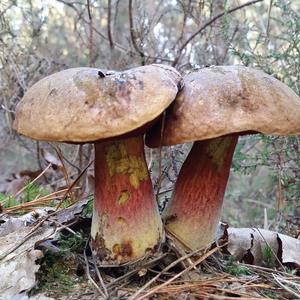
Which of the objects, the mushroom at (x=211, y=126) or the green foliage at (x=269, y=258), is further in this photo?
the green foliage at (x=269, y=258)

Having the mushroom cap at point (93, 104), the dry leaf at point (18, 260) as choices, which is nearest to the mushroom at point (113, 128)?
the mushroom cap at point (93, 104)

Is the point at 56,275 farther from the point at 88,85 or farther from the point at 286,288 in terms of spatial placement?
the point at 286,288

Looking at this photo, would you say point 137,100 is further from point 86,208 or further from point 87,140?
point 86,208

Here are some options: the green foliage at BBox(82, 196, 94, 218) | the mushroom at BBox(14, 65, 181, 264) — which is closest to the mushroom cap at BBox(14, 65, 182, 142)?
the mushroom at BBox(14, 65, 181, 264)

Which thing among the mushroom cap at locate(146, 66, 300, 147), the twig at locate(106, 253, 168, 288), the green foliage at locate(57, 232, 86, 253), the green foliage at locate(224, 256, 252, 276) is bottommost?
the green foliage at locate(224, 256, 252, 276)

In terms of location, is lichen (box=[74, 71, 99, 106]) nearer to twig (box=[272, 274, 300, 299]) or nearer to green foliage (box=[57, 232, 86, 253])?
green foliage (box=[57, 232, 86, 253])

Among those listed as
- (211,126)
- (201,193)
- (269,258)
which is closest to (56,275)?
(201,193)

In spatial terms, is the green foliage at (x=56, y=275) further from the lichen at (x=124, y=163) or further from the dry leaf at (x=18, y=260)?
the lichen at (x=124, y=163)
